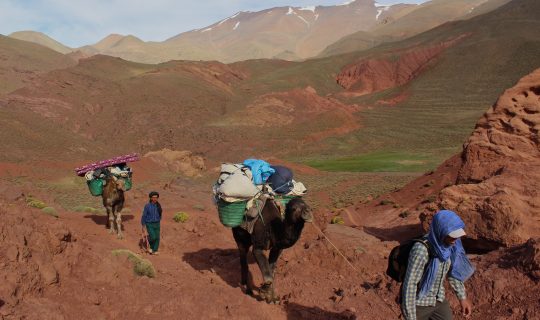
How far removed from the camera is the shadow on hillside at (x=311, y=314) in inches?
313

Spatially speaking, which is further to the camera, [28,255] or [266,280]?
[266,280]

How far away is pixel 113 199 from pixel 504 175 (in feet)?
38.6

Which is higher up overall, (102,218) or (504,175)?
(504,175)

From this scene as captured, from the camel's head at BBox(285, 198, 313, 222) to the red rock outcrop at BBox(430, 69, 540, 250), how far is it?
665cm

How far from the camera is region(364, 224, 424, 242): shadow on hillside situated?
16219 mm

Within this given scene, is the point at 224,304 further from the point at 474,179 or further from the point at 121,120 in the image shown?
the point at 121,120

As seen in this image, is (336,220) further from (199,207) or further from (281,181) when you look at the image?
(281,181)

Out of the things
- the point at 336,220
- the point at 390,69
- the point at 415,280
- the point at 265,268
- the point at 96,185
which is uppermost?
the point at 415,280

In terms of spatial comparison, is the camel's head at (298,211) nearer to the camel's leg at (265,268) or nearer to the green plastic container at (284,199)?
the green plastic container at (284,199)

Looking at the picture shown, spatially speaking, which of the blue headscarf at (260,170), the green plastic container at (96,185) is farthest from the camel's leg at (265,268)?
the green plastic container at (96,185)

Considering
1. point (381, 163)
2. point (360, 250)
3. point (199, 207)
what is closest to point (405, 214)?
point (360, 250)

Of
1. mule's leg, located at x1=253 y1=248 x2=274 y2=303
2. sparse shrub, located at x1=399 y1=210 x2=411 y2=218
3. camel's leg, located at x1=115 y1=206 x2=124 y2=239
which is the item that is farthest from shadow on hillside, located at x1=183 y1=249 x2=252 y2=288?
sparse shrub, located at x1=399 y1=210 x2=411 y2=218

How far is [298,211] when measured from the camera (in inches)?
290

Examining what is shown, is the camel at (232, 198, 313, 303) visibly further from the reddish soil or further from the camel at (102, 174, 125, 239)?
the camel at (102, 174, 125, 239)
